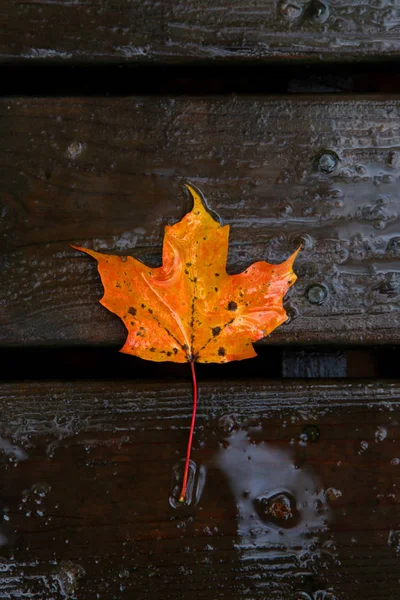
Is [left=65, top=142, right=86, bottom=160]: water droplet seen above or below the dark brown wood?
above

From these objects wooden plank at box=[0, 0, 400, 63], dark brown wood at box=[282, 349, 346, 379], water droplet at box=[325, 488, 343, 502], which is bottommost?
water droplet at box=[325, 488, 343, 502]

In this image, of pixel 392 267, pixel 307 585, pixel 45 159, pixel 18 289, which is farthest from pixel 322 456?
pixel 45 159

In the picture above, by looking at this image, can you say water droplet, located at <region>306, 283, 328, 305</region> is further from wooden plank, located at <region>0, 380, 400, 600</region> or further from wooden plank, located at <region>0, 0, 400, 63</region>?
wooden plank, located at <region>0, 0, 400, 63</region>

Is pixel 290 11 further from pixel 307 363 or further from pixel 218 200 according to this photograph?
pixel 307 363

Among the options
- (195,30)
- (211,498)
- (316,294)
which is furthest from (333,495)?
(195,30)

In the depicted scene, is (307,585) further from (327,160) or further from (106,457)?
(327,160)

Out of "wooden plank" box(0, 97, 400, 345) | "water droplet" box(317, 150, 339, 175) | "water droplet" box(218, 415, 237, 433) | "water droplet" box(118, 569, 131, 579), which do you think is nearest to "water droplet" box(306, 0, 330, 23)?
"wooden plank" box(0, 97, 400, 345)
